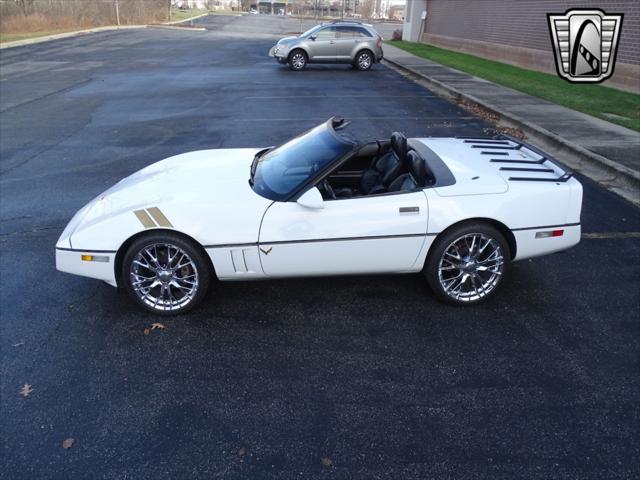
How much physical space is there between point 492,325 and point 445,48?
88.8ft

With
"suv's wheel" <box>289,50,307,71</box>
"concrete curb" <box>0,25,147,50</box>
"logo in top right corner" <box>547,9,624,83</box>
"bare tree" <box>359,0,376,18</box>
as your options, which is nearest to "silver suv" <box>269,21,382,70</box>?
"suv's wheel" <box>289,50,307,71</box>

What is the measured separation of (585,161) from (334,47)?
1371cm

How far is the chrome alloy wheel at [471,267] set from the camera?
394 centimetres

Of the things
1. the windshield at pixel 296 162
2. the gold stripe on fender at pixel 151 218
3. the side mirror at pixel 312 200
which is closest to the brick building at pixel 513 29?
the windshield at pixel 296 162

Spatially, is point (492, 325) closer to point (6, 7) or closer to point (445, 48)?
point (445, 48)

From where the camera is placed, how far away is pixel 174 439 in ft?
9.25

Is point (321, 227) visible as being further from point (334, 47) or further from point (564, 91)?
point (334, 47)

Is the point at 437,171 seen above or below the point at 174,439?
above

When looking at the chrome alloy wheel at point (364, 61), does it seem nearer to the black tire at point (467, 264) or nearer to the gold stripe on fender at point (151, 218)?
the black tire at point (467, 264)

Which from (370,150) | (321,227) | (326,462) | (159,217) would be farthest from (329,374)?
(370,150)

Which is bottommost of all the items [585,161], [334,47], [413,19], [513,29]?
[585,161]

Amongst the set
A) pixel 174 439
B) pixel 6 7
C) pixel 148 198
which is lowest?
pixel 174 439

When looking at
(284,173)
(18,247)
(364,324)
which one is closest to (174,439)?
(364,324)

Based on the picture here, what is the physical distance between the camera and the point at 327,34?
19422 mm
